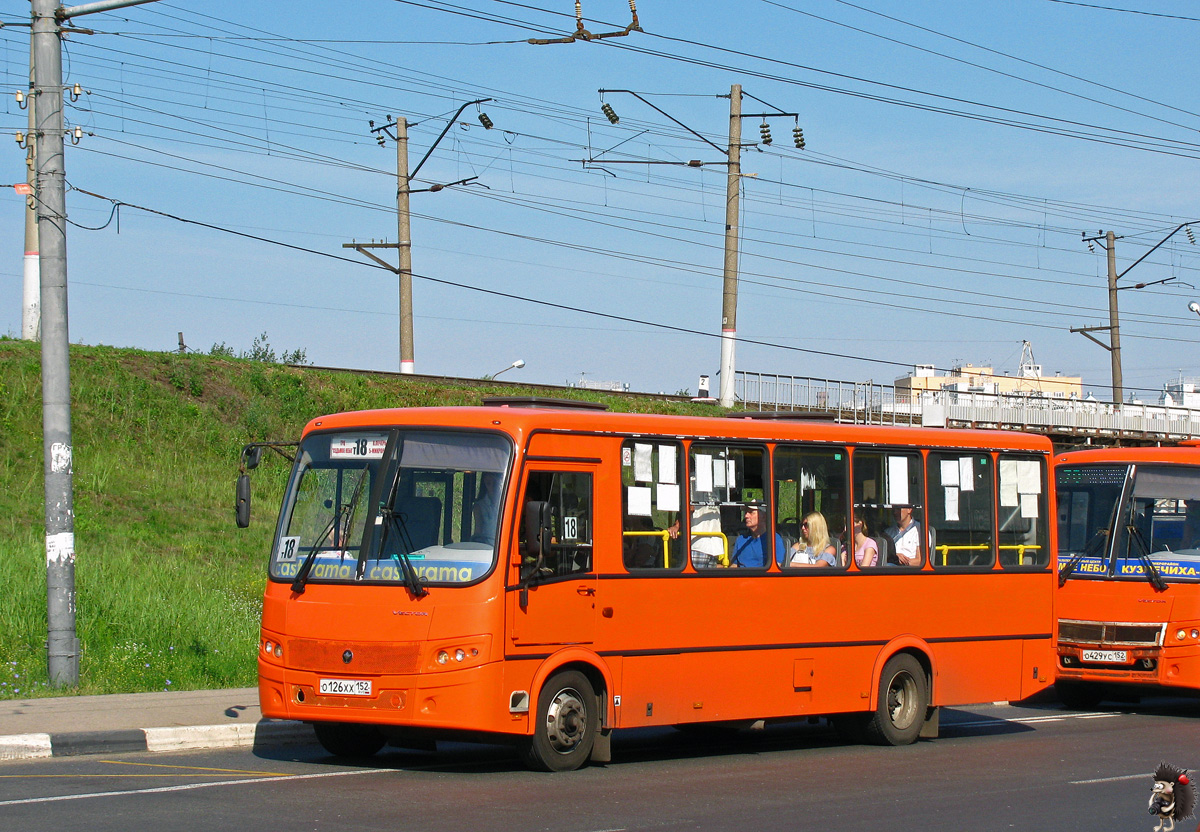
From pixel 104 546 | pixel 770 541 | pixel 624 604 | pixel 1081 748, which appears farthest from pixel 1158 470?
pixel 104 546

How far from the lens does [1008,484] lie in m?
14.4

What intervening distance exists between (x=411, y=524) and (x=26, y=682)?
5.32m

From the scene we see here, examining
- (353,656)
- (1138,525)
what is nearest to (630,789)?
(353,656)

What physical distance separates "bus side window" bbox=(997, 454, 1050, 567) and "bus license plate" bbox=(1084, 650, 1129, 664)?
269 cm

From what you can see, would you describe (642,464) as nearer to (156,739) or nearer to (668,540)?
(668,540)

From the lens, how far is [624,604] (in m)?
11.2

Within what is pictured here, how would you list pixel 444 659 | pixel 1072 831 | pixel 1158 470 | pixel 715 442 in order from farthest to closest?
pixel 1158 470 → pixel 715 442 → pixel 444 659 → pixel 1072 831

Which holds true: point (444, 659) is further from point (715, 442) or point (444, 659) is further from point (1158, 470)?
point (1158, 470)

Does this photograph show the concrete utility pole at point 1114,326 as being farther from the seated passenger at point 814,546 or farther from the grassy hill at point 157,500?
the seated passenger at point 814,546

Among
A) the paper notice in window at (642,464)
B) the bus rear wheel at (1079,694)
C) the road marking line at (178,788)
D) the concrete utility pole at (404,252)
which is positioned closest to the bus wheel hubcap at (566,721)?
the road marking line at (178,788)

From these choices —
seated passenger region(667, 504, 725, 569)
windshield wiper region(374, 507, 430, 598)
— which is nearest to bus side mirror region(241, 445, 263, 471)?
windshield wiper region(374, 507, 430, 598)

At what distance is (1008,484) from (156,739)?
27.1 ft

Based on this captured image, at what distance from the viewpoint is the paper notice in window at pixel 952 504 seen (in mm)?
13797

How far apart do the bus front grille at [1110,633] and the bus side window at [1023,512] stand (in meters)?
2.58
